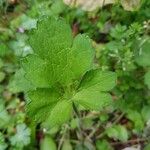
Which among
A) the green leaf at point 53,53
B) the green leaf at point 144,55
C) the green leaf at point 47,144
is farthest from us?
the green leaf at point 47,144

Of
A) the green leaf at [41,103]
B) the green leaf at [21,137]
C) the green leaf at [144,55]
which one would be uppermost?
the green leaf at [144,55]

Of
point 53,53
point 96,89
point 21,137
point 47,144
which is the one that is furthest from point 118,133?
point 53,53

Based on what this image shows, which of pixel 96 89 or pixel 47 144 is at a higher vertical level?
pixel 96 89

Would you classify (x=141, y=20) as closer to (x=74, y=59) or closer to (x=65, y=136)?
(x=65, y=136)

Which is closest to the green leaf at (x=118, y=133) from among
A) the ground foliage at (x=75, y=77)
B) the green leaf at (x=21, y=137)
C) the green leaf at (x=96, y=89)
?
the ground foliage at (x=75, y=77)

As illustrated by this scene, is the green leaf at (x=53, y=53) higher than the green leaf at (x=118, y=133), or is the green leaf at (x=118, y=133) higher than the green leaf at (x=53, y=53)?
the green leaf at (x=53, y=53)

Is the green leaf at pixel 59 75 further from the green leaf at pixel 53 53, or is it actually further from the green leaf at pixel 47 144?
the green leaf at pixel 47 144

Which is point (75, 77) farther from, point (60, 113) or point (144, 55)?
point (144, 55)

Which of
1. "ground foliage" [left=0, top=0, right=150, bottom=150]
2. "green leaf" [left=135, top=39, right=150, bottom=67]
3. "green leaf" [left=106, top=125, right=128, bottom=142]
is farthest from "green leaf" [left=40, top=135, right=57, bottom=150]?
"green leaf" [left=135, top=39, right=150, bottom=67]
